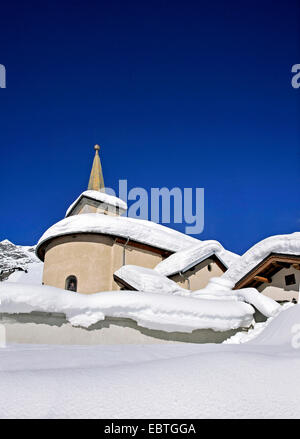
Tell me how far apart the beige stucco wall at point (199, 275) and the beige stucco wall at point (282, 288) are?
469cm

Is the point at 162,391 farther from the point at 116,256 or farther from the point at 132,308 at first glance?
the point at 116,256

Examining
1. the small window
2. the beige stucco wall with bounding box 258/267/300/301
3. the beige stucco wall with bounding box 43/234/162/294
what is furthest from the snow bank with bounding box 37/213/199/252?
the small window

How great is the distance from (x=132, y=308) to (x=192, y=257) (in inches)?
314

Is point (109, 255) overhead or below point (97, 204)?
below

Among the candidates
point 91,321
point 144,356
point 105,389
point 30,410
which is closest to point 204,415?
point 105,389

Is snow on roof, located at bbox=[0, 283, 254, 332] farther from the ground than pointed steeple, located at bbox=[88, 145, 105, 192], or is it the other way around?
pointed steeple, located at bbox=[88, 145, 105, 192]

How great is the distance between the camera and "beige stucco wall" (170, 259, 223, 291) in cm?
1437

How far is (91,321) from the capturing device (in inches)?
244

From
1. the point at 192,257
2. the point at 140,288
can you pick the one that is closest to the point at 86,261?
the point at 140,288

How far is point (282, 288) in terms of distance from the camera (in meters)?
9.70

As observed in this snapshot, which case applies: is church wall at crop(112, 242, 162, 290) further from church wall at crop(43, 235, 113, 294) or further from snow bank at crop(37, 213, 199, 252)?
snow bank at crop(37, 213, 199, 252)

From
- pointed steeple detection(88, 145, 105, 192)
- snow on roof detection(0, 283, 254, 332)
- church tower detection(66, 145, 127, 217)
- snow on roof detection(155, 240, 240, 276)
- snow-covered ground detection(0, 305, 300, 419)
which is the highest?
pointed steeple detection(88, 145, 105, 192)

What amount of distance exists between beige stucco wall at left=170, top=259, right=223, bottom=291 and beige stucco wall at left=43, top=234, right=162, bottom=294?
8.18 feet

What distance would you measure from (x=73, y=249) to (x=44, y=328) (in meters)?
8.92
